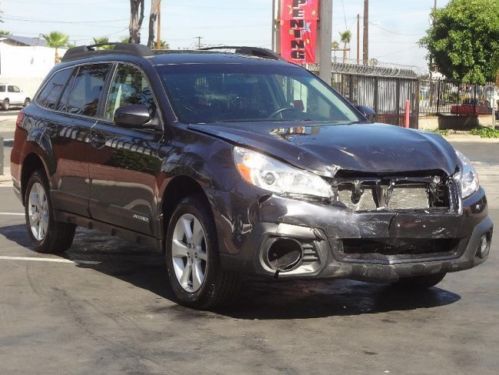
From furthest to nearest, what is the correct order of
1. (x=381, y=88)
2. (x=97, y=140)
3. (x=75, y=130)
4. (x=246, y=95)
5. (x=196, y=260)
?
(x=381, y=88) → (x=75, y=130) → (x=97, y=140) → (x=246, y=95) → (x=196, y=260)

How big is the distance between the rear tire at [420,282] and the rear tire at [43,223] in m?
3.13

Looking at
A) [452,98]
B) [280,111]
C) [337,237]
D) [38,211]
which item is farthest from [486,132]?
[337,237]

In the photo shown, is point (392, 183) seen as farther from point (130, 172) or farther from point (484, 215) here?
point (130, 172)

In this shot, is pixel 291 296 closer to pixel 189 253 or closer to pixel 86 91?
pixel 189 253

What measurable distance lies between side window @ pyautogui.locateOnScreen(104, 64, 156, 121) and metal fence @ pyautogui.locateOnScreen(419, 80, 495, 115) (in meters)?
29.9

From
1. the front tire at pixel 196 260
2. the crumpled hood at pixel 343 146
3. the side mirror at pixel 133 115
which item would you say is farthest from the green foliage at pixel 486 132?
the front tire at pixel 196 260

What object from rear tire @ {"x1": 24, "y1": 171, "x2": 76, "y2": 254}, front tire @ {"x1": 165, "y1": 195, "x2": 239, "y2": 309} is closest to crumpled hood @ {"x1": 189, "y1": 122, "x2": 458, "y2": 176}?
front tire @ {"x1": 165, "y1": 195, "x2": 239, "y2": 309}

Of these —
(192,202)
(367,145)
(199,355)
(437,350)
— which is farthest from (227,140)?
(437,350)

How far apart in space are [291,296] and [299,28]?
1504 centimetres

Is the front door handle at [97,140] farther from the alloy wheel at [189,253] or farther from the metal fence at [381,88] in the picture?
the metal fence at [381,88]

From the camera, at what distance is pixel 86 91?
7898mm

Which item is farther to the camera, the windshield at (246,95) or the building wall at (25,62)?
the building wall at (25,62)

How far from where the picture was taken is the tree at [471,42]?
37406 mm

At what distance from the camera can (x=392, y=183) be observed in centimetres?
570
